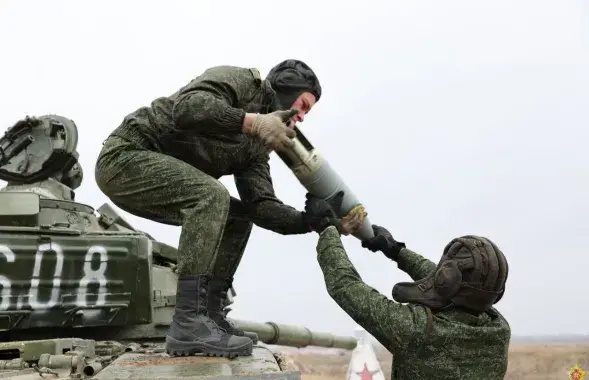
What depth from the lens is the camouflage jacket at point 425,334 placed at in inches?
138

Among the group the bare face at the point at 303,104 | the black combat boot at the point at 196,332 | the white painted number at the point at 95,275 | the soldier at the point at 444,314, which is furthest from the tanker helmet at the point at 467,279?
the white painted number at the point at 95,275

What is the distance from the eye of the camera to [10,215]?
17.1ft

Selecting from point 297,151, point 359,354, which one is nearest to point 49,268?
point 297,151

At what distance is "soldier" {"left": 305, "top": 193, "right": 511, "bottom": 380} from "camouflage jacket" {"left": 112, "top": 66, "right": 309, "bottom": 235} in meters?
0.97

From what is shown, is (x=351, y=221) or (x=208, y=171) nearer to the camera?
(x=208, y=171)

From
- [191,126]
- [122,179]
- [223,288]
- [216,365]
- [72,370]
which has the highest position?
[191,126]

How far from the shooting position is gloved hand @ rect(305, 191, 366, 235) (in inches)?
178

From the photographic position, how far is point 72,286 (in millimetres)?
4688

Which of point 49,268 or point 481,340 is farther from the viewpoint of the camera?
point 49,268

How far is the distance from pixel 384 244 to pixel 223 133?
153 cm

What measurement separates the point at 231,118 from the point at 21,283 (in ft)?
6.32

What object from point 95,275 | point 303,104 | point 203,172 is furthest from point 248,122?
point 95,275

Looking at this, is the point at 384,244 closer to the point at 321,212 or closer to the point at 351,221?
the point at 351,221

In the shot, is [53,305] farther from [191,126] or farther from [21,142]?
[21,142]
